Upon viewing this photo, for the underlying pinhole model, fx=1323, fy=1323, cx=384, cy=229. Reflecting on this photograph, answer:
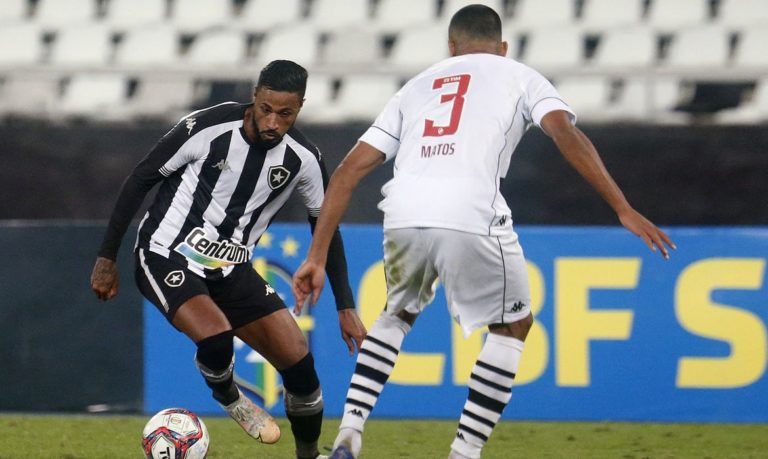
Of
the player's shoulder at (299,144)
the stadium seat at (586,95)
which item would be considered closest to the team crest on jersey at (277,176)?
the player's shoulder at (299,144)

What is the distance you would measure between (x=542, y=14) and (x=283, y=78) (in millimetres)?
6356

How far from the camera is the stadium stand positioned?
10109mm

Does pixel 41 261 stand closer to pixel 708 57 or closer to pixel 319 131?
pixel 319 131

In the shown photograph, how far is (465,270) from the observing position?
488 centimetres

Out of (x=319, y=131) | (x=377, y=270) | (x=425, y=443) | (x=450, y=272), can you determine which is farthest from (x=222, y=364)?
(x=319, y=131)

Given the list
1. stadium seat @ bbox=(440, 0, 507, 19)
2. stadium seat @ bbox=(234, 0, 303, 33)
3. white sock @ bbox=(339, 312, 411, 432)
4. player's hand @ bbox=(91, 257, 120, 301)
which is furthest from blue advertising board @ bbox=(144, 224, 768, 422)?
stadium seat @ bbox=(234, 0, 303, 33)

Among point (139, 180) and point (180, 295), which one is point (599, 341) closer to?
point (180, 295)

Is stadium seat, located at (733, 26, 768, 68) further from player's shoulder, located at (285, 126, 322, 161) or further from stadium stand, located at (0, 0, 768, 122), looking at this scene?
player's shoulder, located at (285, 126, 322, 161)

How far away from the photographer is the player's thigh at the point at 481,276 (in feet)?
15.9

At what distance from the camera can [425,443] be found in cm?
706

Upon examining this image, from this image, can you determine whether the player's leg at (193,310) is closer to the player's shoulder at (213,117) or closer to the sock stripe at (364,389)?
the player's shoulder at (213,117)

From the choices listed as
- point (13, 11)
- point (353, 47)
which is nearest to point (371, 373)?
point (353, 47)

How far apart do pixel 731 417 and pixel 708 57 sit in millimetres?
4033

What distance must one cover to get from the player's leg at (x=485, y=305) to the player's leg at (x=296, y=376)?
2.89 ft
